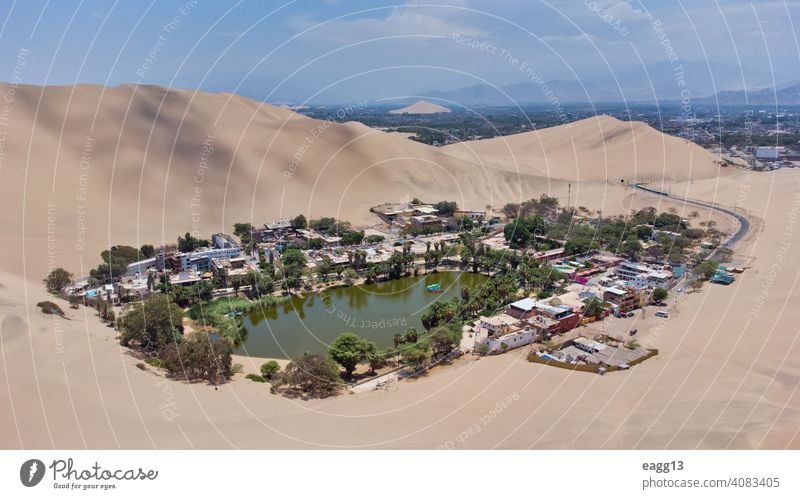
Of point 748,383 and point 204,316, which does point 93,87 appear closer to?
point 204,316

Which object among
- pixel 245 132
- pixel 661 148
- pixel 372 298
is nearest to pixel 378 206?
pixel 245 132

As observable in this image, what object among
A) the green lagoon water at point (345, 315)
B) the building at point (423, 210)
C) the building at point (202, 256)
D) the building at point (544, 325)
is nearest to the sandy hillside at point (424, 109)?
the building at point (423, 210)

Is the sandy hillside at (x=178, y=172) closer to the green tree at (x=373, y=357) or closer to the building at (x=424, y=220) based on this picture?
the building at (x=424, y=220)

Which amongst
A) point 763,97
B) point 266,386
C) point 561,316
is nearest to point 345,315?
point 266,386

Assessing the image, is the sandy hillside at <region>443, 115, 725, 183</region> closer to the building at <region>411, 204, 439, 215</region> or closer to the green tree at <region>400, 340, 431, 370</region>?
the building at <region>411, 204, 439, 215</region>

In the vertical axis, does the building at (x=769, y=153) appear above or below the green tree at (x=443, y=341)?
above
